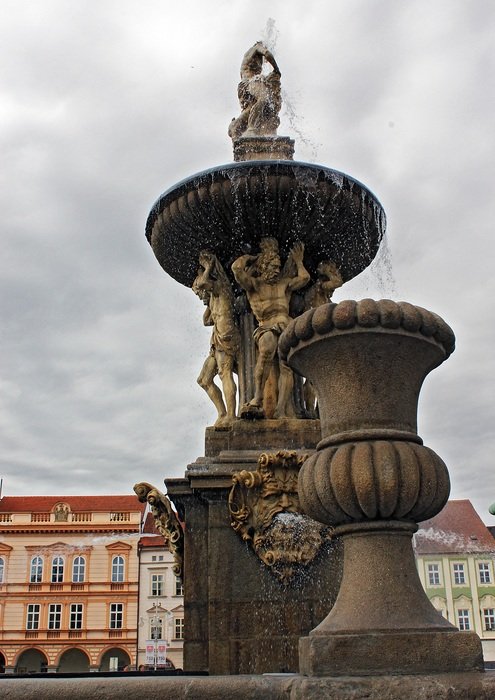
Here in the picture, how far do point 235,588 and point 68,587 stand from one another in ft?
138

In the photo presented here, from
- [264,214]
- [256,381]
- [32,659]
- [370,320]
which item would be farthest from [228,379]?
[32,659]

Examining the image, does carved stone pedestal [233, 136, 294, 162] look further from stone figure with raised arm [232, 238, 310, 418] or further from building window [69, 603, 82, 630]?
building window [69, 603, 82, 630]

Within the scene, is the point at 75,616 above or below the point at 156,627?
above

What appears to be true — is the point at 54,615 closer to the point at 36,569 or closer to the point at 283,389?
the point at 36,569

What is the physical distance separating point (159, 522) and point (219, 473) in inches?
34.0

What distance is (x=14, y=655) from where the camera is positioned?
44.4 m

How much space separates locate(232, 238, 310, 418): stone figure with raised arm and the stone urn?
3.35 m

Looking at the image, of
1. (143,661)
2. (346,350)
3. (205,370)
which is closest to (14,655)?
(143,661)

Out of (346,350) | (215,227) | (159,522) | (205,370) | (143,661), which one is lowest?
(143,661)

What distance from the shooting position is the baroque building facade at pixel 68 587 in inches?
1734

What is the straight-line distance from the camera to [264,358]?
23.9ft

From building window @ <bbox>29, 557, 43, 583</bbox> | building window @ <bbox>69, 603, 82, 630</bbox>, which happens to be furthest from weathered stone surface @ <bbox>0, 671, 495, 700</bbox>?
building window @ <bbox>29, 557, 43, 583</bbox>

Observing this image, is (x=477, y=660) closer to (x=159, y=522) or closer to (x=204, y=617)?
(x=204, y=617)

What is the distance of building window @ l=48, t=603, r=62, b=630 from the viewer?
44.7m
